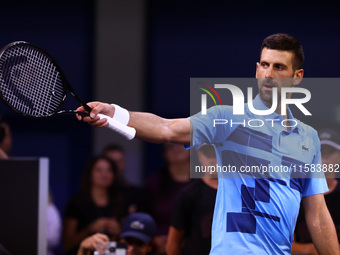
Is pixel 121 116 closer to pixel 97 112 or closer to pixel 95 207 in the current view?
→ pixel 97 112

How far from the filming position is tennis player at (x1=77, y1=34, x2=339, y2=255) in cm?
280

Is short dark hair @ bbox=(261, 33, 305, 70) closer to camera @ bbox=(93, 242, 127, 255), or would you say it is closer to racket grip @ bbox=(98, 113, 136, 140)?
racket grip @ bbox=(98, 113, 136, 140)

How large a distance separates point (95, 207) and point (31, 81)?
1691 mm

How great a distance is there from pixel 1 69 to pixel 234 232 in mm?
1282

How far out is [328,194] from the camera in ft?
12.3

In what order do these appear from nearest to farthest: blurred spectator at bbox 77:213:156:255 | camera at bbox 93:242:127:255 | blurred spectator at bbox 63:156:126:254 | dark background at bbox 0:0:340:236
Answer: camera at bbox 93:242:127:255
blurred spectator at bbox 77:213:156:255
blurred spectator at bbox 63:156:126:254
dark background at bbox 0:0:340:236

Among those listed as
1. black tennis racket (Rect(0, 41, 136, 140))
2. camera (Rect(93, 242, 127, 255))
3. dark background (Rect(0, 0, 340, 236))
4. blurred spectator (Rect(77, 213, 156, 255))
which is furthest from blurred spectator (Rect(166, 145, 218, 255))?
dark background (Rect(0, 0, 340, 236))

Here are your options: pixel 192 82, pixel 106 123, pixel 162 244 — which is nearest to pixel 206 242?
pixel 162 244

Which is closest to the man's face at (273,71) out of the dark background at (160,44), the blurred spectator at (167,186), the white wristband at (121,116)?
the white wristband at (121,116)

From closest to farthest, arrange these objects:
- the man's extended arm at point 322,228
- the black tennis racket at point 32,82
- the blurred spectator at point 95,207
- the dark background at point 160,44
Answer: the black tennis racket at point 32,82
the man's extended arm at point 322,228
the blurred spectator at point 95,207
the dark background at point 160,44

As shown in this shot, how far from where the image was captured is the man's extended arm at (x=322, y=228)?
2.97m

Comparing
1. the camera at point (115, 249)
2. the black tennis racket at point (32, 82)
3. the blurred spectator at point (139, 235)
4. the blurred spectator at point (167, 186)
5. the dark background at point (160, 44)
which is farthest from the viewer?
the dark background at point (160, 44)

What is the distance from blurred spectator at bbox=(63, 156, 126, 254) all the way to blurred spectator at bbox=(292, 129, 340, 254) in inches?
50.0

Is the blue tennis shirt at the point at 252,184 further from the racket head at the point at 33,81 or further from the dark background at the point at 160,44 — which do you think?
the dark background at the point at 160,44
